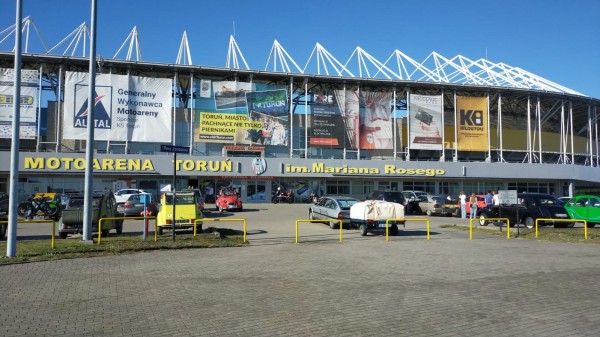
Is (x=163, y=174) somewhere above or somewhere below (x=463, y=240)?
above

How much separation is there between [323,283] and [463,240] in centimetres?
1031

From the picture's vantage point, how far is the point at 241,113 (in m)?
50.7

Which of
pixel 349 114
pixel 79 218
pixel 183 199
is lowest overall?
pixel 79 218

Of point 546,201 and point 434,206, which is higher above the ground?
point 546,201

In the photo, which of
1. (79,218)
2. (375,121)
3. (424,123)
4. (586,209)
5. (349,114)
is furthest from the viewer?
(424,123)

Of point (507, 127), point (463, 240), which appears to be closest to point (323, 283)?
point (463, 240)

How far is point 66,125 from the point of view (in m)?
44.6

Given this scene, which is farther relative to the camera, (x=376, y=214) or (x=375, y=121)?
(x=375, y=121)

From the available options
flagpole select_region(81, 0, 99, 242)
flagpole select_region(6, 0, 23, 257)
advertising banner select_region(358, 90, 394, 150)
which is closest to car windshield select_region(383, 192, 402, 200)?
advertising banner select_region(358, 90, 394, 150)

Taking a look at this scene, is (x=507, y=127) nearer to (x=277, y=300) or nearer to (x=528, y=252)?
(x=528, y=252)

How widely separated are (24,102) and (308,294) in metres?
46.1

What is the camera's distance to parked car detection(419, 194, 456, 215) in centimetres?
3372

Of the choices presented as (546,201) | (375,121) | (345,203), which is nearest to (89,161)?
(345,203)

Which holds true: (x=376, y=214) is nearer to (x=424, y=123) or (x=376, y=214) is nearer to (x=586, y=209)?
(x=586, y=209)
